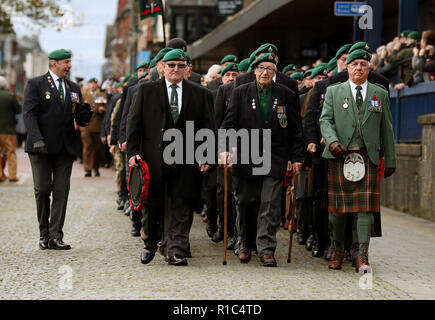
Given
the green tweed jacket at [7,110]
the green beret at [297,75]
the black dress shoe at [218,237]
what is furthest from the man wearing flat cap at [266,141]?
A: the green tweed jacket at [7,110]

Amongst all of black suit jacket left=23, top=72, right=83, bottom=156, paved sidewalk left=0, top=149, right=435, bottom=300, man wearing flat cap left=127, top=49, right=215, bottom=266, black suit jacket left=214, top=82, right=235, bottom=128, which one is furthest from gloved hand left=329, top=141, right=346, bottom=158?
black suit jacket left=23, top=72, right=83, bottom=156

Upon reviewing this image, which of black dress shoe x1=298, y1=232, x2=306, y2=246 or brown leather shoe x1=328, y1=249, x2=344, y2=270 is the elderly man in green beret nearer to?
brown leather shoe x1=328, y1=249, x2=344, y2=270

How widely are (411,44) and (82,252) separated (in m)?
7.48

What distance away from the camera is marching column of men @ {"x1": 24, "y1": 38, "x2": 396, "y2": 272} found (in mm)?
8391

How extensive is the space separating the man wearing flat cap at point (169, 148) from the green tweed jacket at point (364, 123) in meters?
1.15

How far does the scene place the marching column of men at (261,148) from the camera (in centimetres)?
839

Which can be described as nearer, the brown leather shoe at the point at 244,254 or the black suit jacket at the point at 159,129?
the black suit jacket at the point at 159,129

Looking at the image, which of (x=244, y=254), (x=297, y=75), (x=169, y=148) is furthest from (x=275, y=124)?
(x=297, y=75)

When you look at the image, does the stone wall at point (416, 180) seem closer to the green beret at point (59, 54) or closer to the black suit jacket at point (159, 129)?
the black suit jacket at point (159, 129)

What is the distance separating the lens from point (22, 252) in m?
9.55

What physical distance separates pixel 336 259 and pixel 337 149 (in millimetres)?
1097

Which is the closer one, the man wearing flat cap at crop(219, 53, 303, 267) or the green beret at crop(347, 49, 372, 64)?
the green beret at crop(347, 49, 372, 64)

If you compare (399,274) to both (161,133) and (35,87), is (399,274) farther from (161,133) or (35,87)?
(35,87)

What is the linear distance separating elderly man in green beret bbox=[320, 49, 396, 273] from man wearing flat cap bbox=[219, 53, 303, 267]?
0.53 meters
